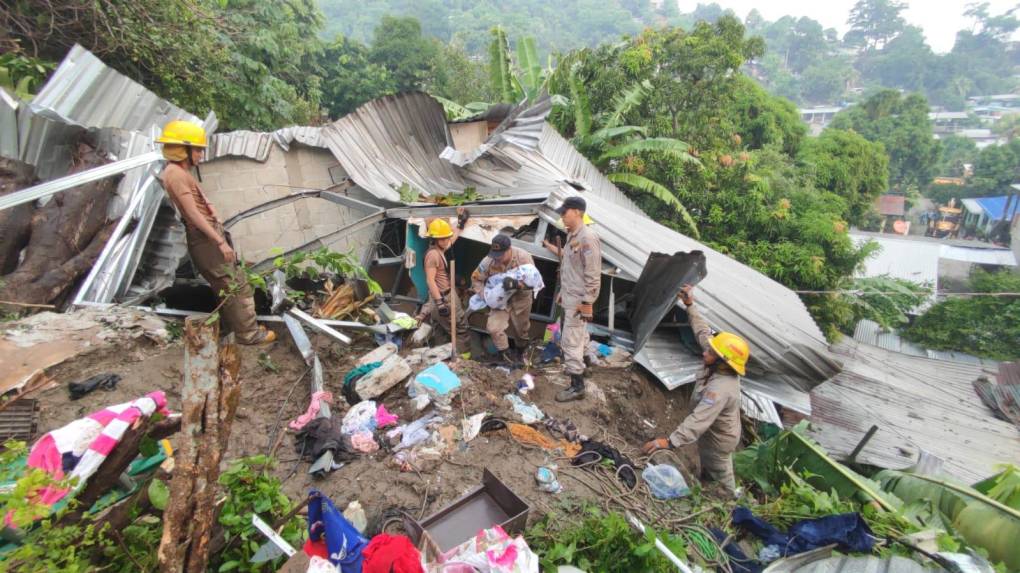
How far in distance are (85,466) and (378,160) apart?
648 centimetres

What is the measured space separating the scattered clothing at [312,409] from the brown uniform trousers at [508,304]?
178cm

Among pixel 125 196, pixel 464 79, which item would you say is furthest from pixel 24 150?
pixel 464 79

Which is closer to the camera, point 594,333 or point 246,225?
point 594,333

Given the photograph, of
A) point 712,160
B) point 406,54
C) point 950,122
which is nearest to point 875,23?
point 950,122

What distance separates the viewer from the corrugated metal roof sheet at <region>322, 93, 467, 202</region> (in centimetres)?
773

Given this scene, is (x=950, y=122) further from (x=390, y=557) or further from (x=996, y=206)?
(x=390, y=557)

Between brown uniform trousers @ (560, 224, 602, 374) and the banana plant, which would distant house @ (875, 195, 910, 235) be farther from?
brown uniform trousers @ (560, 224, 602, 374)

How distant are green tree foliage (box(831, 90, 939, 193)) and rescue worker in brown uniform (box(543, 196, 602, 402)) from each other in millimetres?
38798

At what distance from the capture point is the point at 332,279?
21.0 ft

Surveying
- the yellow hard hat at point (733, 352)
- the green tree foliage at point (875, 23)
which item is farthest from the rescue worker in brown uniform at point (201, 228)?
the green tree foliage at point (875, 23)

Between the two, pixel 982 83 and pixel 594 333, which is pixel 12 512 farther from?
pixel 982 83

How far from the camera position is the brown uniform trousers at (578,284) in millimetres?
4586

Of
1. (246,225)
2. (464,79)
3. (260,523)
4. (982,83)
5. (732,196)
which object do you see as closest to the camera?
(260,523)

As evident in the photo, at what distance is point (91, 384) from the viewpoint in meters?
3.57
